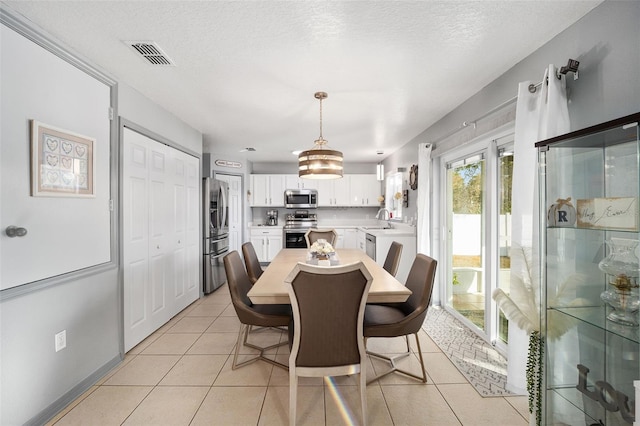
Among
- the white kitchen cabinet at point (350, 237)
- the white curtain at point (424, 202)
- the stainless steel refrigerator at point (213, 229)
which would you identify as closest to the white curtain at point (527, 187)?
the white curtain at point (424, 202)

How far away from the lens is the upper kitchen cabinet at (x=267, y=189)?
6.87 metres

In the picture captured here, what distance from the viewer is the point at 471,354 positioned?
2.73m

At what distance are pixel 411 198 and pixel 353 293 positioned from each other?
3.41 metres

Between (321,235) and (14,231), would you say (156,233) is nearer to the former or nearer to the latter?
(14,231)

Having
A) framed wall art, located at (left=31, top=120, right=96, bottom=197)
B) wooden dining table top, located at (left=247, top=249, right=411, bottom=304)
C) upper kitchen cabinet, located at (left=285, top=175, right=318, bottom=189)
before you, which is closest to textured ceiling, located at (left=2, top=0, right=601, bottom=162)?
framed wall art, located at (left=31, top=120, right=96, bottom=197)

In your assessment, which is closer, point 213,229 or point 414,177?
point 414,177

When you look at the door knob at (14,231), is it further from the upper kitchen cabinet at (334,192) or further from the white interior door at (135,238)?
the upper kitchen cabinet at (334,192)

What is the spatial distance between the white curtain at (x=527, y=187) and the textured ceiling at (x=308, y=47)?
15.4 inches

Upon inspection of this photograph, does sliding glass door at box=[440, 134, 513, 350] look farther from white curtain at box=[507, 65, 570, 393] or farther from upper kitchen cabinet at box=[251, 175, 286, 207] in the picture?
upper kitchen cabinet at box=[251, 175, 286, 207]

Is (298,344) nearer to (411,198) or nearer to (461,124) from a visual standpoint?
(461,124)

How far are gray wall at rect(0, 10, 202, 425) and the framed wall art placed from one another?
0.11m

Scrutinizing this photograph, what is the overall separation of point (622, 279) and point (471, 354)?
1654mm

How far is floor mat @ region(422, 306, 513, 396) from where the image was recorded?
2.26 m

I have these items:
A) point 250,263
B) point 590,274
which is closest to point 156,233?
point 250,263
